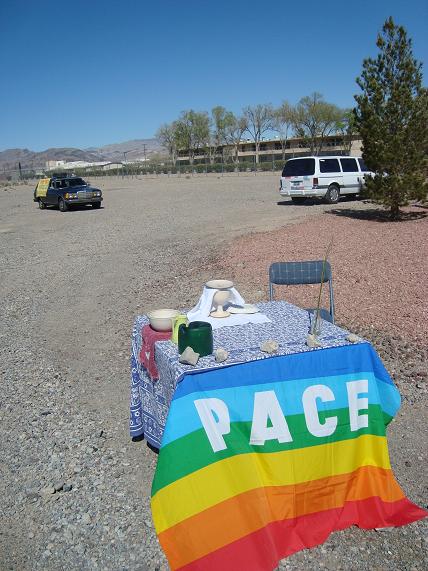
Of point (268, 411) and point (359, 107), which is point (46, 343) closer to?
point (268, 411)

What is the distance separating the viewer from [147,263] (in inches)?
411

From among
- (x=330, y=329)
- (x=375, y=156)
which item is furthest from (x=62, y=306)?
(x=375, y=156)

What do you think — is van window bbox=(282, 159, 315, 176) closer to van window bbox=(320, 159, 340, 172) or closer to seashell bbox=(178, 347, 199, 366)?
van window bbox=(320, 159, 340, 172)

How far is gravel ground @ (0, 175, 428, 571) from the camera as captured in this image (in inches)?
108

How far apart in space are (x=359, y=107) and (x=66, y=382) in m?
10.3

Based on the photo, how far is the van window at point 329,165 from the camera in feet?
62.0

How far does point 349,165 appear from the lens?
771 inches

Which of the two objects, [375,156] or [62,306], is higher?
[375,156]

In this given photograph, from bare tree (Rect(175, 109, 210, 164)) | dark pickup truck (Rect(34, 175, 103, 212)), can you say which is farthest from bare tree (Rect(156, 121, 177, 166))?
dark pickup truck (Rect(34, 175, 103, 212))

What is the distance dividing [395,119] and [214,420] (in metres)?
11.2

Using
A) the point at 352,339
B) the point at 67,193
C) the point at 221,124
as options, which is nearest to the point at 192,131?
the point at 221,124

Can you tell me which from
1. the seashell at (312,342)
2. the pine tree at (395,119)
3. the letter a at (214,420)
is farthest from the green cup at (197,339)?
the pine tree at (395,119)

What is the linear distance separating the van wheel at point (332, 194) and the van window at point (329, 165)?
61cm

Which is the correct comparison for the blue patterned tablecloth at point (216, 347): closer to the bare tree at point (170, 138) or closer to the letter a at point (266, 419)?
the letter a at point (266, 419)
